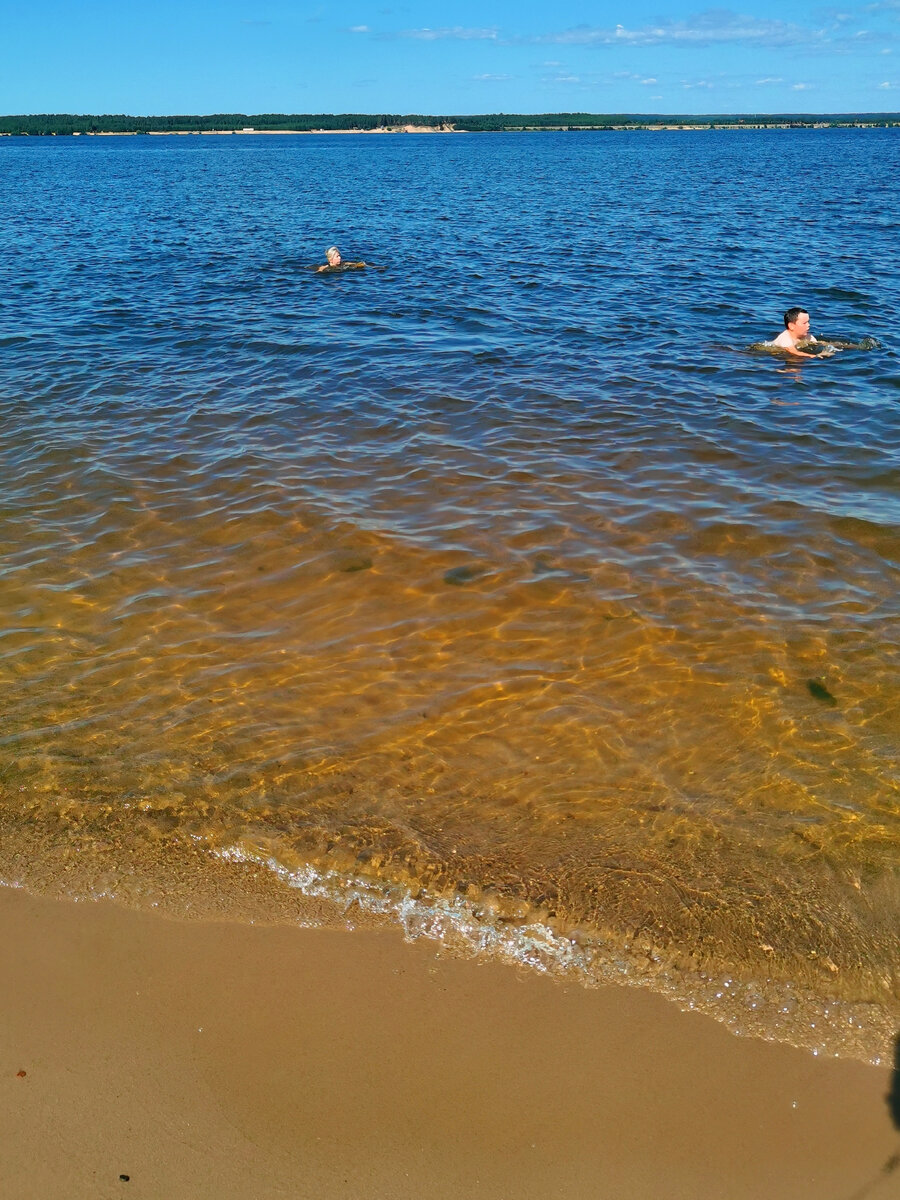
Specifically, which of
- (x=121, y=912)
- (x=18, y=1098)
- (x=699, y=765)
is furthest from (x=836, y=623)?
(x=18, y=1098)

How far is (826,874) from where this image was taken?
14.5 feet

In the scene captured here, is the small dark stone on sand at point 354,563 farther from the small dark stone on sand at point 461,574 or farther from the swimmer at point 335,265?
the swimmer at point 335,265

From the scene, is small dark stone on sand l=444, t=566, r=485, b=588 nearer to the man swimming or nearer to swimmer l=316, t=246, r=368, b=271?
the man swimming

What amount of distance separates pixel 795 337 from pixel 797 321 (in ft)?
1.08

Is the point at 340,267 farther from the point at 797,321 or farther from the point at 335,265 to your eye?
the point at 797,321

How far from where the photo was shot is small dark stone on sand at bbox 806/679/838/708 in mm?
5754

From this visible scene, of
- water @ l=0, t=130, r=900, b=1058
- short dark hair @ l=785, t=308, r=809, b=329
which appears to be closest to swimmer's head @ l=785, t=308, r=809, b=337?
short dark hair @ l=785, t=308, r=809, b=329

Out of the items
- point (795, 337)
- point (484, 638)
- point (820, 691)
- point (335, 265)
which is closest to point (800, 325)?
point (795, 337)

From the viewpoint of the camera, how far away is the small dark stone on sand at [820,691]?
227 inches

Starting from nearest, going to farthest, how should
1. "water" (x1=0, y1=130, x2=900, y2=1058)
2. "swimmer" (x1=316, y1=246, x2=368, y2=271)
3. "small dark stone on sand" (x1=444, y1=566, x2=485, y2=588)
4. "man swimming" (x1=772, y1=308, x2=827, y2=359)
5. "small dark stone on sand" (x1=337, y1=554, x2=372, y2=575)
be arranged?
"water" (x1=0, y1=130, x2=900, y2=1058)
"small dark stone on sand" (x1=444, y1=566, x2=485, y2=588)
"small dark stone on sand" (x1=337, y1=554, x2=372, y2=575)
"man swimming" (x1=772, y1=308, x2=827, y2=359)
"swimmer" (x1=316, y1=246, x2=368, y2=271)

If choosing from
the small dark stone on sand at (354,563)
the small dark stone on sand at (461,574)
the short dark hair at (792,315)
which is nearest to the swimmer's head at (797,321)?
the short dark hair at (792,315)

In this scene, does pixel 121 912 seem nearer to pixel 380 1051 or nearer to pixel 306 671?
pixel 380 1051

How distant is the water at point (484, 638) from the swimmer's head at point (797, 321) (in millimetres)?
543

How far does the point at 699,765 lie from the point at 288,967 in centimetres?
261
